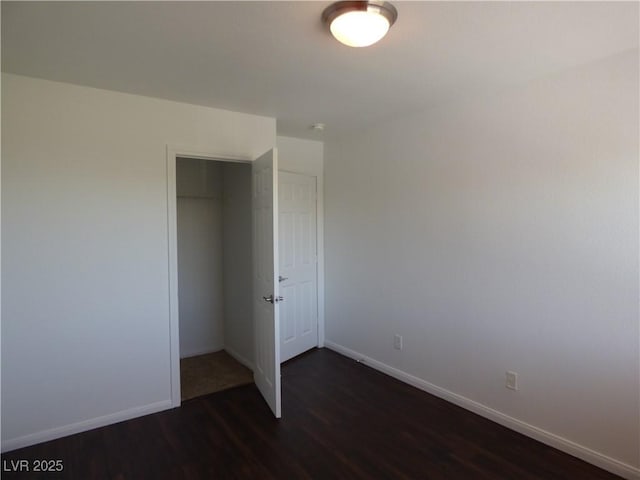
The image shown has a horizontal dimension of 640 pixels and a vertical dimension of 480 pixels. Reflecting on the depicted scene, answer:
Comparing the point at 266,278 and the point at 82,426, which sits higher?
the point at 266,278

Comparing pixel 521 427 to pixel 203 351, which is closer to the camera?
pixel 521 427

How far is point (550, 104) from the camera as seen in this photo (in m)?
2.51

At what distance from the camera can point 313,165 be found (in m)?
4.40

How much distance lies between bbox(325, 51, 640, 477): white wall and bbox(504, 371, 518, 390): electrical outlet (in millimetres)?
43

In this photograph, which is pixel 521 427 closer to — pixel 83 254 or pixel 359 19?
pixel 359 19

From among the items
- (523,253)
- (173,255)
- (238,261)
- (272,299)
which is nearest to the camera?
(523,253)

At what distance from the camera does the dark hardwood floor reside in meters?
2.30

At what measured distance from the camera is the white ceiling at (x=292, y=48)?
175 cm

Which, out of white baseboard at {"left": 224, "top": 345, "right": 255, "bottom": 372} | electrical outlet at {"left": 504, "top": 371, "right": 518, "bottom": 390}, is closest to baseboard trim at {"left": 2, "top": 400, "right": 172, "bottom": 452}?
white baseboard at {"left": 224, "top": 345, "right": 255, "bottom": 372}

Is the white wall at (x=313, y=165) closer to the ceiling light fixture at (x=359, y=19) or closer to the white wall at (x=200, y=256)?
the white wall at (x=200, y=256)

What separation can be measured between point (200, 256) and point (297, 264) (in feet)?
3.64

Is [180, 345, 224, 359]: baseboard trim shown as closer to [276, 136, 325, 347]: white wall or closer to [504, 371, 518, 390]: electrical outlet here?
[276, 136, 325, 347]: white wall

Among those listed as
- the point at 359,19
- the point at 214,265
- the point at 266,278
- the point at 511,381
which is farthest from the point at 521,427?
the point at 214,265

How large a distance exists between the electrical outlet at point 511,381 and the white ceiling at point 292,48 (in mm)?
2017
